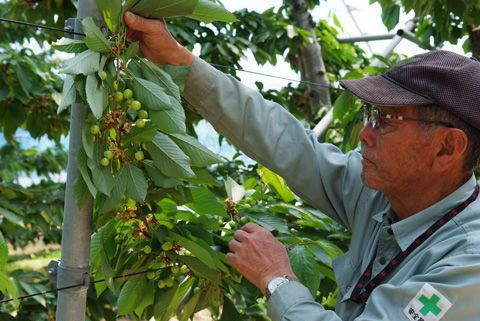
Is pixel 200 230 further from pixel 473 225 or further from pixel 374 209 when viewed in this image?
pixel 473 225

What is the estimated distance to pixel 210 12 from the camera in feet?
→ 4.10

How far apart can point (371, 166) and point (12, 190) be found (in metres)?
1.78

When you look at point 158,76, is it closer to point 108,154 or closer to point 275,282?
point 108,154

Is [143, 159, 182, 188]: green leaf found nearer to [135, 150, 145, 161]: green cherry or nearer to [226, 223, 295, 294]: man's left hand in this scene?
[135, 150, 145, 161]: green cherry

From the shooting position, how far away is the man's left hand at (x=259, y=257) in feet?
4.09

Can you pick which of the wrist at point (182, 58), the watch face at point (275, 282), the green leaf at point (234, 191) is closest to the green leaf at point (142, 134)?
the wrist at point (182, 58)

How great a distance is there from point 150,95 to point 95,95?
0.32 feet

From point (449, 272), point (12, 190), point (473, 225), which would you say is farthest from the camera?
point (12, 190)

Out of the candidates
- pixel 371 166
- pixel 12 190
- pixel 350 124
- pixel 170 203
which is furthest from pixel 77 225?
pixel 12 190

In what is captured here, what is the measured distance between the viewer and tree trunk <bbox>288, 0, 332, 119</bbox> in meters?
3.27

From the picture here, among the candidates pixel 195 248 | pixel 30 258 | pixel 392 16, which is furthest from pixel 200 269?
pixel 30 258

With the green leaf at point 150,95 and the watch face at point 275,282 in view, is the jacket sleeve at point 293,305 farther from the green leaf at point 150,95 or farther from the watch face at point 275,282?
the green leaf at point 150,95

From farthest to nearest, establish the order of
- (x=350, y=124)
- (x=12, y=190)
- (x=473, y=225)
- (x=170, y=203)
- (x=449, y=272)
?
(x=12, y=190)
(x=350, y=124)
(x=170, y=203)
(x=473, y=225)
(x=449, y=272)

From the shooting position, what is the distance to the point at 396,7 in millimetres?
2859
